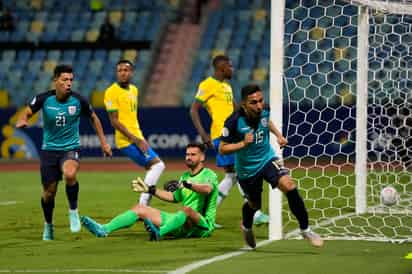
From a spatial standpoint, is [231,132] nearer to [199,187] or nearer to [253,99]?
[253,99]

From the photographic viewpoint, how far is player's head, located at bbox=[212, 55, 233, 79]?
1242 centimetres

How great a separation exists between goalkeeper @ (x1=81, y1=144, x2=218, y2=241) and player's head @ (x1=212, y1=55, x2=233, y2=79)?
1.69 meters

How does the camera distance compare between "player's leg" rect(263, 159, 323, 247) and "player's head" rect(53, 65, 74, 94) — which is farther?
"player's head" rect(53, 65, 74, 94)

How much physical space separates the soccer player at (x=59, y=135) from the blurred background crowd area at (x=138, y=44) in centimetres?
1805

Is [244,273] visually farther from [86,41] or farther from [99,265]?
[86,41]

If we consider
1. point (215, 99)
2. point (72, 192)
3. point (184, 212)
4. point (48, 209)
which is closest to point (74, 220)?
point (72, 192)

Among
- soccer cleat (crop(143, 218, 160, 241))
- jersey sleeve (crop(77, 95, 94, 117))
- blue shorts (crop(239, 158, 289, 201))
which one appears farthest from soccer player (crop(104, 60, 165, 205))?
blue shorts (crop(239, 158, 289, 201))

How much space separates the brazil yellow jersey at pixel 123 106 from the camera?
12.4 metres

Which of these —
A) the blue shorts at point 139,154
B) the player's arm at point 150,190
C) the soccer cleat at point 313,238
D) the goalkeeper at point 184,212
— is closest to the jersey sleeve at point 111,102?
the blue shorts at point 139,154

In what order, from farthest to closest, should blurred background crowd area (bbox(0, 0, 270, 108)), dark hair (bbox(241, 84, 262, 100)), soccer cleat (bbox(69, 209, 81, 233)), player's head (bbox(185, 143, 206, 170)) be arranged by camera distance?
blurred background crowd area (bbox(0, 0, 270, 108)), soccer cleat (bbox(69, 209, 81, 233)), player's head (bbox(185, 143, 206, 170)), dark hair (bbox(241, 84, 262, 100))

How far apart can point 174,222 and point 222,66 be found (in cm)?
262

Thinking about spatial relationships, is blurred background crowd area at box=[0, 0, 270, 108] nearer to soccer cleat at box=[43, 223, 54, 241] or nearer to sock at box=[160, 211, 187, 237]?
soccer cleat at box=[43, 223, 54, 241]

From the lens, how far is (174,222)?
10.5 meters

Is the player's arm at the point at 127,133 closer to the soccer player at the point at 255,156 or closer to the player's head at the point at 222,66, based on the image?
the player's head at the point at 222,66
